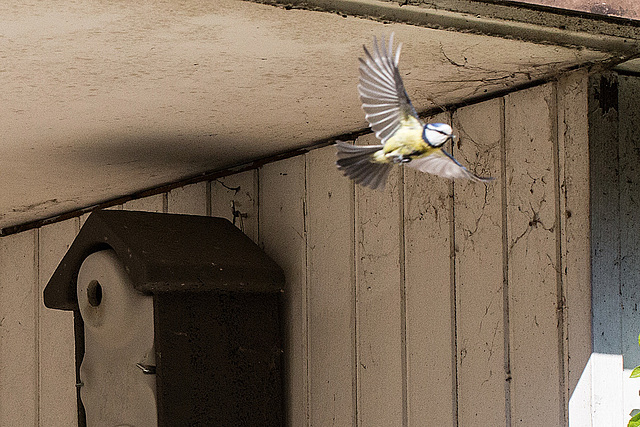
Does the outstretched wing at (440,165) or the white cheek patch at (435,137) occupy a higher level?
the white cheek patch at (435,137)

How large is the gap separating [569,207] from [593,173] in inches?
2.7

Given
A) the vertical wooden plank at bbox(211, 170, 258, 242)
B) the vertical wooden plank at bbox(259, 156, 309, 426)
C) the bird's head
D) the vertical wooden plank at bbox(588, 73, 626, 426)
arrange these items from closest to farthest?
the bird's head → the vertical wooden plank at bbox(588, 73, 626, 426) → the vertical wooden plank at bbox(259, 156, 309, 426) → the vertical wooden plank at bbox(211, 170, 258, 242)

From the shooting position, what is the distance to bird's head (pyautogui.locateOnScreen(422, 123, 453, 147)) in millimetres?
725

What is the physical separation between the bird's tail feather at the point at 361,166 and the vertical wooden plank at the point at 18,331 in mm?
2750

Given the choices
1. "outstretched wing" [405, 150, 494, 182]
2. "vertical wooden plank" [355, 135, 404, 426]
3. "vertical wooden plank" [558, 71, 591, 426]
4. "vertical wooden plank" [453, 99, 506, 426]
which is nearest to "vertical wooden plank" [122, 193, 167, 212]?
"vertical wooden plank" [355, 135, 404, 426]

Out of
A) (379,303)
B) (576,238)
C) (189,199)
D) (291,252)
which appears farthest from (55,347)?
(576,238)

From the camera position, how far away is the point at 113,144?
212 centimetres

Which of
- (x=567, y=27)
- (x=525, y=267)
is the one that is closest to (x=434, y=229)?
(x=525, y=267)

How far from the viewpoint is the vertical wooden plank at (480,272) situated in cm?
172

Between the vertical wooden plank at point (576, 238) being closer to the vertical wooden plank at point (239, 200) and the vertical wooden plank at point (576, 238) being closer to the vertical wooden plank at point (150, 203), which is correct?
the vertical wooden plank at point (239, 200)

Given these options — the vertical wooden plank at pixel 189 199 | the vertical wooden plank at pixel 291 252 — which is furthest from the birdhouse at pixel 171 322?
the vertical wooden plank at pixel 189 199

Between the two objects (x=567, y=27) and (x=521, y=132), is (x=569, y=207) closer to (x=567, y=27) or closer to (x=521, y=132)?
(x=521, y=132)

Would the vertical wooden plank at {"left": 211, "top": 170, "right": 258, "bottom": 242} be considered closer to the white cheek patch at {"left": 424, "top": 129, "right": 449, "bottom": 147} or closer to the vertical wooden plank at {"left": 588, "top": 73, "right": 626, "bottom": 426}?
the vertical wooden plank at {"left": 588, "top": 73, "right": 626, "bottom": 426}

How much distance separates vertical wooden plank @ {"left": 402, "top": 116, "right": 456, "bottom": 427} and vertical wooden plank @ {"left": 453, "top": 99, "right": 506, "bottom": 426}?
3cm
